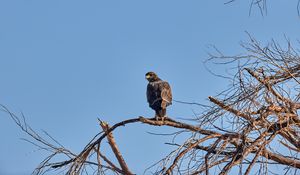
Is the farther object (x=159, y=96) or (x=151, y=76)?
(x=151, y=76)

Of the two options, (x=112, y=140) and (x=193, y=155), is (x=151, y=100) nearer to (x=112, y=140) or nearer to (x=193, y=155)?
(x=112, y=140)

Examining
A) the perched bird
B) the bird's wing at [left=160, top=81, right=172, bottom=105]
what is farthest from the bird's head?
the bird's wing at [left=160, top=81, right=172, bottom=105]

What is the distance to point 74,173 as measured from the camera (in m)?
5.53

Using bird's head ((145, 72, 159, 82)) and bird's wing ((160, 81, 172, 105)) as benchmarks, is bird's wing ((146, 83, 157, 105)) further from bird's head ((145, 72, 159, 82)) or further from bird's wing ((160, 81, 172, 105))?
bird's head ((145, 72, 159, 82))

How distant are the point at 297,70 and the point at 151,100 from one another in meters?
4.57

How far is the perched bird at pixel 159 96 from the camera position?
9133mm

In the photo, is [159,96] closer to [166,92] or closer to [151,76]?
[166,92]

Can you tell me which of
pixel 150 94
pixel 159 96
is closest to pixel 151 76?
pixel 150 94

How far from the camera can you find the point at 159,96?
9.61 metres

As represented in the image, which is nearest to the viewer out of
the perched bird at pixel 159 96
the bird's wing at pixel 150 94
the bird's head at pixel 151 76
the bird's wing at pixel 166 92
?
the perched bird at pixel 159 96

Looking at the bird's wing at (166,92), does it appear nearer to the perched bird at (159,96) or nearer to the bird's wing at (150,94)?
the perched bird at (159,96)

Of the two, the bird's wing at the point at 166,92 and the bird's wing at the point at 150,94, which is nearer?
the bird's wing at the point at 166,92

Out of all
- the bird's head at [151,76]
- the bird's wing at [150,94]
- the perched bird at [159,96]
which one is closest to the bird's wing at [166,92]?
the perched bird at [159,96]

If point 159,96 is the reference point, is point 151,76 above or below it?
above
